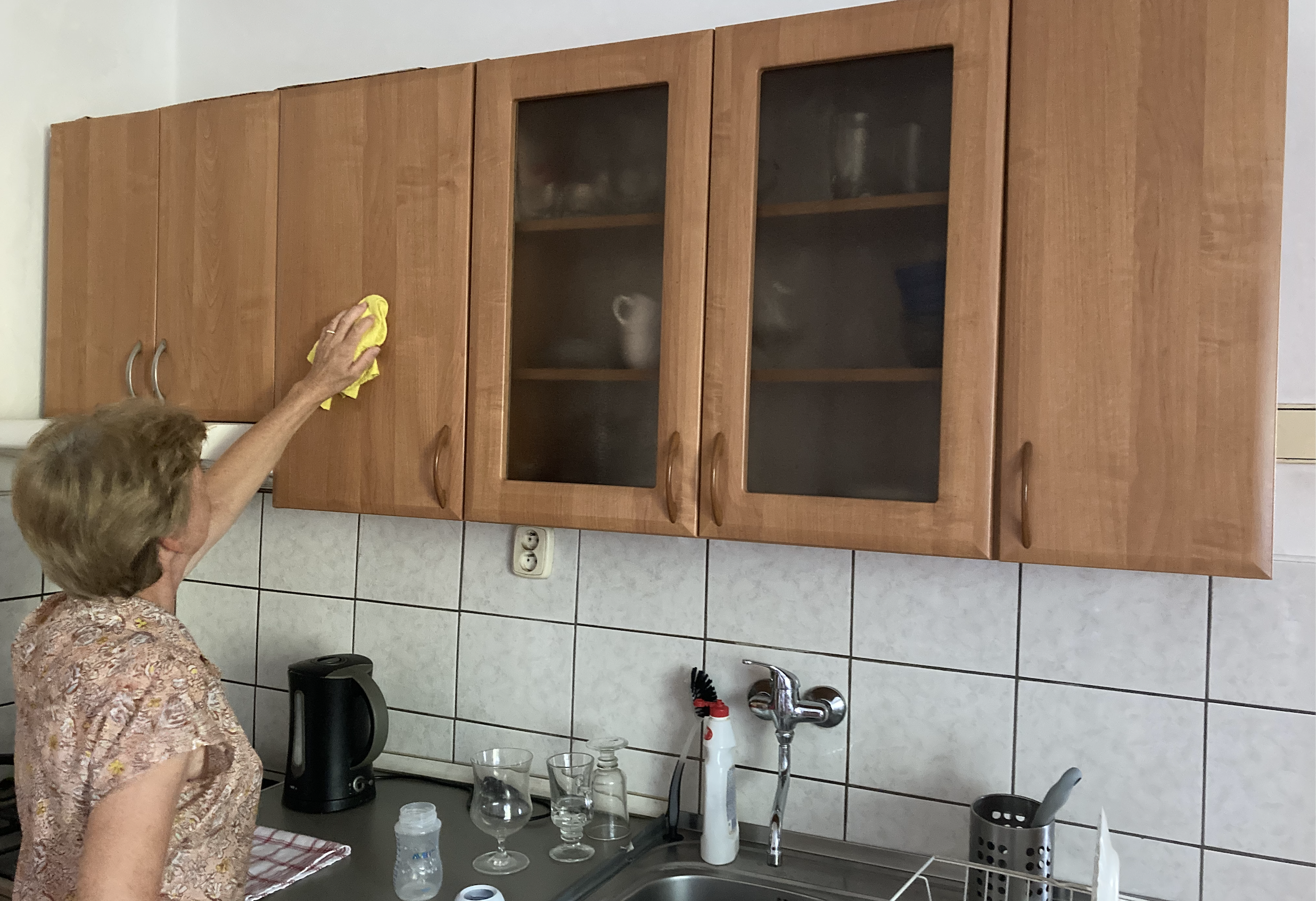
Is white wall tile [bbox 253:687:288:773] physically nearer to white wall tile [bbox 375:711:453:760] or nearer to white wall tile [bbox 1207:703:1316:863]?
white wall tile [bbox 375:711:453:760]

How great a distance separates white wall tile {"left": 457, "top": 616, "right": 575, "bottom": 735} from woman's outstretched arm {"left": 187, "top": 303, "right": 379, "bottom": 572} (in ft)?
1.71

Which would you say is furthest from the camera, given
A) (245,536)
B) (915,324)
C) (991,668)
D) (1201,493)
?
(245,536)

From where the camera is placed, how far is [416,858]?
1480mm

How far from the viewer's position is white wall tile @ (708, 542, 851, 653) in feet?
5.42

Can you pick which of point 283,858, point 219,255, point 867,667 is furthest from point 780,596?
point 219,255

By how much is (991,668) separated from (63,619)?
1286 millimetres

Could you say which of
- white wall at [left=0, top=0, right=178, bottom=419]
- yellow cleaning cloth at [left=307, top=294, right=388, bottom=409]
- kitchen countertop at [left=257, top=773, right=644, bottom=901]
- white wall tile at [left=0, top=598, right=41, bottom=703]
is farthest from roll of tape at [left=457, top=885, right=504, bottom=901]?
white wall at [left=0, top=0, right=178, bottom=419]

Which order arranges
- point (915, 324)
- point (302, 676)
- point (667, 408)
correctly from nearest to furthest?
point (915, 324) < point (667, 408) < point (302, 676)

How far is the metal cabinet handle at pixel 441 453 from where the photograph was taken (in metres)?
1.54

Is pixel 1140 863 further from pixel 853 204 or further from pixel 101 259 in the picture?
pixel 101 259

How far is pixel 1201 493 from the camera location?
113cm

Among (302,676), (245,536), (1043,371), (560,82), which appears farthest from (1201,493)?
(245,536)

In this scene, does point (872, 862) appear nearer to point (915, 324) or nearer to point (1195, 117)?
point (915, 324)

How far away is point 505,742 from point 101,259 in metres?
1.17
